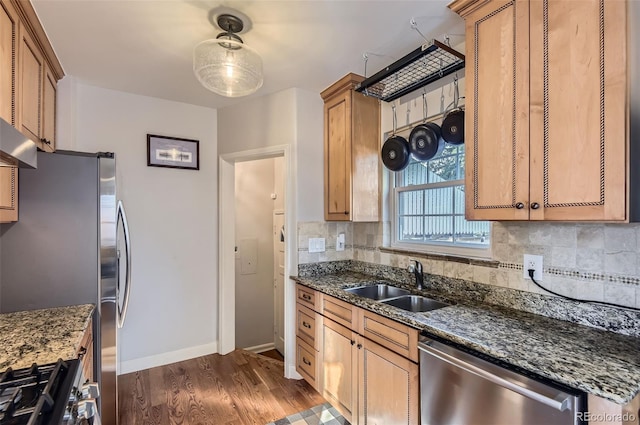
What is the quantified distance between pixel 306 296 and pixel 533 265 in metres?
1.57

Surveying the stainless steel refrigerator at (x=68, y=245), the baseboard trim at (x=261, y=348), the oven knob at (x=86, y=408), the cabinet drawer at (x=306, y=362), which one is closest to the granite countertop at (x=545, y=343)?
the cabinet drawer at (x=306, y=362)

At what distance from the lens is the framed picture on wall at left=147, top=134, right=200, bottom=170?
9.64ft

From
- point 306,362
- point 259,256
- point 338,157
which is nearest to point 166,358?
point 306,362

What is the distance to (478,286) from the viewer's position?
1.91 meters

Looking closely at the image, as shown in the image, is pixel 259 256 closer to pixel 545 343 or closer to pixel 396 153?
pixel 396 153

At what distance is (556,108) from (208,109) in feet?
9.60

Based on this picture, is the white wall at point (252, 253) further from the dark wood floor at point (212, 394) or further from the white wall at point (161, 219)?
the dark wood floor at point (212, 394)

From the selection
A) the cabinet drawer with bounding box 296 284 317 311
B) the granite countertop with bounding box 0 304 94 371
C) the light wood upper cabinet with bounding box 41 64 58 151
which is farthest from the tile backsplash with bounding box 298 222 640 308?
the light wood upper cabinet with bounding box 41 64 58 151

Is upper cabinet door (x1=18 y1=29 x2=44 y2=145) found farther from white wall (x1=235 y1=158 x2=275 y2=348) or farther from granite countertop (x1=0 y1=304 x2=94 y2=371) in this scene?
white wall (x1=235 y1=158 x2=275 y2=348)

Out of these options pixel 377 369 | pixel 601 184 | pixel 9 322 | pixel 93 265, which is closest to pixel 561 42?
pixel 601 184

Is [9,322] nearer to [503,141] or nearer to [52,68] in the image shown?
[52,68]

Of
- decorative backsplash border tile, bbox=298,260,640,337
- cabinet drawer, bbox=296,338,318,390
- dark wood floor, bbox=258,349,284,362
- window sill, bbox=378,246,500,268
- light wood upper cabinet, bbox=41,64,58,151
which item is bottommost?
dark wood floor, bbox=258,349,284,362

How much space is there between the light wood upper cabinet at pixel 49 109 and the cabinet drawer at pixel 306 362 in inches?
90.0

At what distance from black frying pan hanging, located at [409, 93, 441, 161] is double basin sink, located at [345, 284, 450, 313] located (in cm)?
95
